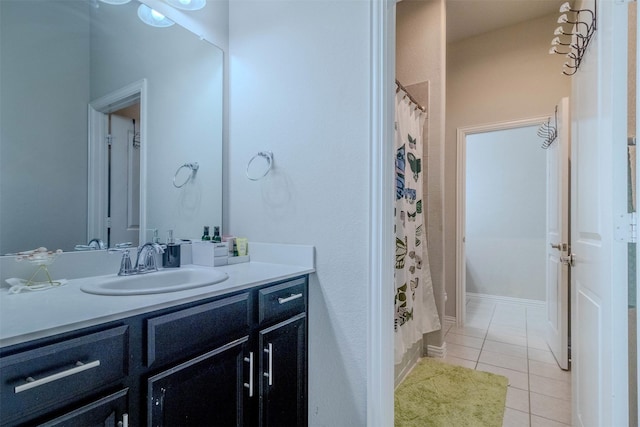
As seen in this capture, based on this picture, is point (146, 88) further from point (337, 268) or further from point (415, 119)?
Result: point (415, 119)

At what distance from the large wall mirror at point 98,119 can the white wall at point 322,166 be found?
27 cm

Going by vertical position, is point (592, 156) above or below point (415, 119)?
below

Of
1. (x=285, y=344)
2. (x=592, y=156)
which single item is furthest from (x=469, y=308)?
(x=285, y=344)

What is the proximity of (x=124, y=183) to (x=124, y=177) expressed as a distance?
27 mm

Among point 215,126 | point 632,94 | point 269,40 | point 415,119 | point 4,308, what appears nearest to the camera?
point 4,308

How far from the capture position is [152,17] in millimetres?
1485

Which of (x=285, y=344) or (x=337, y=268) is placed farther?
(x=337, y=268)

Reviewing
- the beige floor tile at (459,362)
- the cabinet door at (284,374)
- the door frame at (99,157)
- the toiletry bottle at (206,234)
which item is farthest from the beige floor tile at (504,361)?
the door frame at (99,157)

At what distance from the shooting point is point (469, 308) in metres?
3.80

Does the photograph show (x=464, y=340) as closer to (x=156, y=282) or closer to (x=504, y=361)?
(x=504, y=361)

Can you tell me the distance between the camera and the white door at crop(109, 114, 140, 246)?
4.46 ft

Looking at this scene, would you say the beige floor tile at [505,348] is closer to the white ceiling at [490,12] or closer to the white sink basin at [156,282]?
the white sink basin at [156,282]

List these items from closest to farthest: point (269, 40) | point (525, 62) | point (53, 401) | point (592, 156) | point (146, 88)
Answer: point (53, 401) < point (592, 156) < point (146, 88) < point (269, 40) < point (525, 62)

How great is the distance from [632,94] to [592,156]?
0.80ft
